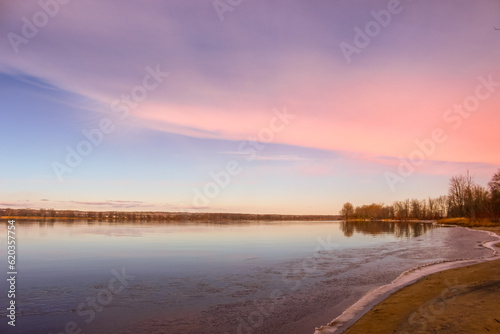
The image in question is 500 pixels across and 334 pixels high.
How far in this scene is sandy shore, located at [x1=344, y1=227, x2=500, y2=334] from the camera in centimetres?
872

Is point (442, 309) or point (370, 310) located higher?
point (442, 309)

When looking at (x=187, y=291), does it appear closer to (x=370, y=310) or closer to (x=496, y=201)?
(x=370, y=310)

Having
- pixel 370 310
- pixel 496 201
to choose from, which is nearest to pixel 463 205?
pixel 496 201

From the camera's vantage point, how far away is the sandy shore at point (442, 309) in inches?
343

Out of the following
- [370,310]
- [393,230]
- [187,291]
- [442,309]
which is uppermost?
[442,309]

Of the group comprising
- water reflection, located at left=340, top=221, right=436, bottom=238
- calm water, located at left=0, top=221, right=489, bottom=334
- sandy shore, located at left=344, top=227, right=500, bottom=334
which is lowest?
water reflection, located at left=340, top=221, right=436, bottom=238

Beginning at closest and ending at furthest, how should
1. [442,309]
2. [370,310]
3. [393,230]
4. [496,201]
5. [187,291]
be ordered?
[442,309]
[370,310]
[187,291]
[496,201]
[393,230]

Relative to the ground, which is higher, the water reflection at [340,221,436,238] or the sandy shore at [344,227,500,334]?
the sandy shore at [344,227,500,334]

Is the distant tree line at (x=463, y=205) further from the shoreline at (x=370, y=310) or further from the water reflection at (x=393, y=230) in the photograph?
the shoreline at (x=370, y=310)

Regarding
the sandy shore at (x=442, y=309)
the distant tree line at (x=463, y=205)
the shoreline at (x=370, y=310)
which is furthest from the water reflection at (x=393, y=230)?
the sandy shore at (x=442, y=309)

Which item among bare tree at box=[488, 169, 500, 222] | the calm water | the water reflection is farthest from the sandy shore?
→ bare tree at box=[488, 169, 500, 222]

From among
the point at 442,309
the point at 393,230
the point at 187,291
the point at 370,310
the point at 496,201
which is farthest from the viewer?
the point at 393,230

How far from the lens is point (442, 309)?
10.2 metres

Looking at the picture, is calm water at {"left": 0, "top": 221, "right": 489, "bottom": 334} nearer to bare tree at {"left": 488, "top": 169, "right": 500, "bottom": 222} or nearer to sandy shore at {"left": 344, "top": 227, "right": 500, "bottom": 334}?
sandy shore at {"left": 344, "top": 227, "right": 500, "bottom": 334}
